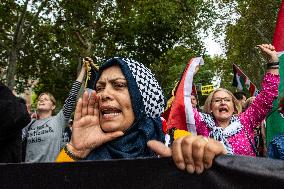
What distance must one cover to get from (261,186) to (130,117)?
1.01m

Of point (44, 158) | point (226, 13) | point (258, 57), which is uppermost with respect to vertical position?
point (226, 13)

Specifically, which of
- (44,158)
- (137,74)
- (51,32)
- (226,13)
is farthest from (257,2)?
(137,74)

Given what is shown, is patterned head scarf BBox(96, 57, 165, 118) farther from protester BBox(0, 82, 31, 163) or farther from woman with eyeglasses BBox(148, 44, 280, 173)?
protester BBox(0, 82, 31, 163)

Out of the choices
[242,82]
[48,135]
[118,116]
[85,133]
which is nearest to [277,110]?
[118,116]

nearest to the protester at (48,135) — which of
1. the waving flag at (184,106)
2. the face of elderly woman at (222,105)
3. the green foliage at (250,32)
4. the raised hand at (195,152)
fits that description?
the waving flag at (184,106)

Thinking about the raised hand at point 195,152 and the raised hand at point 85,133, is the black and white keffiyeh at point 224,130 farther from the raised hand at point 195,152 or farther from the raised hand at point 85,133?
the raised hand at point 195,152

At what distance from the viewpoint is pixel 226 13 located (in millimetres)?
24844

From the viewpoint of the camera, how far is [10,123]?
98.9 inches

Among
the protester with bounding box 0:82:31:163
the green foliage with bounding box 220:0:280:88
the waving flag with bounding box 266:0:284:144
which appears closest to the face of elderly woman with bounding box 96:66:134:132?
the protester with bounding box 0:82:31:163

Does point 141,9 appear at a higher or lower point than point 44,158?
higher

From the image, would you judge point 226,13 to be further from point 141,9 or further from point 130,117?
point 130,117

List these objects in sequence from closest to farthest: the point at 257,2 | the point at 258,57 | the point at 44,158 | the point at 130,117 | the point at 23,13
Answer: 1. the point at 130,117
2. the point at 44,158
3. the point at 23,13
4. the point at 257,2
5. the point at 258,57

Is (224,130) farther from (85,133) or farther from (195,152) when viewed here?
(195,152)

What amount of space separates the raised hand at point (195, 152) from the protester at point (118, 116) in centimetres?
81
